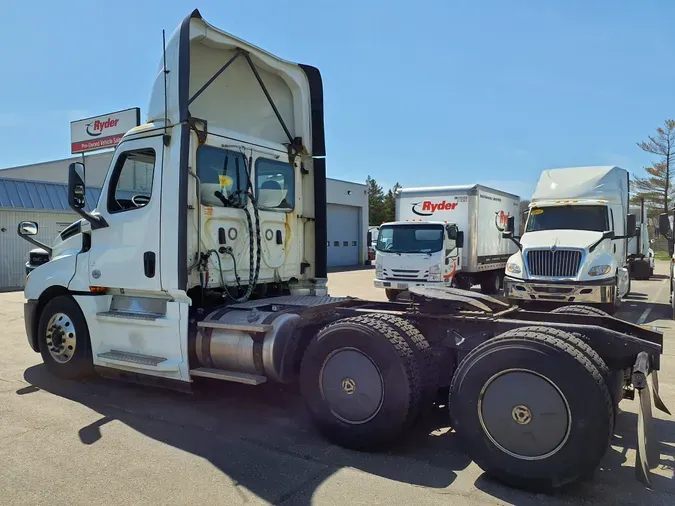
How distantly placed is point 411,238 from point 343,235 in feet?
81.2

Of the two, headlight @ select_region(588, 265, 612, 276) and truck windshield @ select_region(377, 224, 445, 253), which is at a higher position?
truck windshield @ select_region(377, 224, 445, 253)

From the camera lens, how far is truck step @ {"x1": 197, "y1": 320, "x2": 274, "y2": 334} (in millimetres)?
5070

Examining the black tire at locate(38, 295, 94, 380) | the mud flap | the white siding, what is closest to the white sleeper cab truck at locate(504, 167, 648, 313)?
the mud flap

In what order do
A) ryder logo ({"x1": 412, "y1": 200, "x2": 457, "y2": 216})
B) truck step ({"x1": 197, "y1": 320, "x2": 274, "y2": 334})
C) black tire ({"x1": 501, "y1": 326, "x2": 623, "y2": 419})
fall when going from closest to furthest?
black tire ({"x1": 501, "y1": 326, "x2": 623, "y2": 419}) < truck step ({"x1": 197, "y1": 320, "x2": 274, "y2": 334}) < ryder logo ({"x1": 412, "y1": 200, "x2": 457, "y2": 216})

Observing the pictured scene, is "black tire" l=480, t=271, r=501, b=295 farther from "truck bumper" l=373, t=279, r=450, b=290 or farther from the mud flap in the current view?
the mud flap

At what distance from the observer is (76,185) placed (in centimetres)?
592

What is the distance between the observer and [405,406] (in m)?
4.25

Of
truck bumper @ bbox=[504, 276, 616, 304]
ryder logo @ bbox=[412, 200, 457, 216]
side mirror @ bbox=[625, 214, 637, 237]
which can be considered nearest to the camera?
truck bumper @ bbox=[504, 276, 616, 304]

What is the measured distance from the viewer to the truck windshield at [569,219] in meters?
13.0

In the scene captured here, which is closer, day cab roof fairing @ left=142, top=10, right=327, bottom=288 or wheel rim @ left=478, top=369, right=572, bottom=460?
wheel rim @ left=478, top=369, right=572, bottom=460

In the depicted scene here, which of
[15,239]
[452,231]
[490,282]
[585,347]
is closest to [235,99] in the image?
[585,347]

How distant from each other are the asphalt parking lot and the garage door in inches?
1234

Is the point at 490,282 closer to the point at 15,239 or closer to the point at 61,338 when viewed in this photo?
the point at 61,338

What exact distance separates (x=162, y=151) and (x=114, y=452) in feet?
9.62
